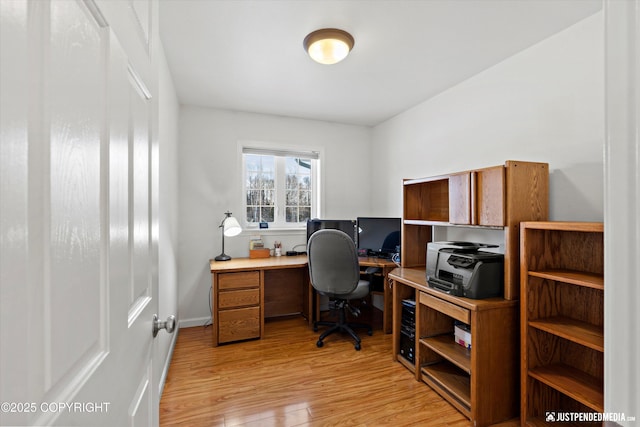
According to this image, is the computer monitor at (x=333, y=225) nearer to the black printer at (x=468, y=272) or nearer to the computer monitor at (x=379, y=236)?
the computer monitor at (x=379, y=236)

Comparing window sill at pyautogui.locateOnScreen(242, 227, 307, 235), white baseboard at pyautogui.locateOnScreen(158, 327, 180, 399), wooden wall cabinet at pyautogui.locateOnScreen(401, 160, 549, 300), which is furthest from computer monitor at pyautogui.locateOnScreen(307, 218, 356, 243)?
white baseboard at pyautogui.locateOnScreen(158, 327, 180, 399)

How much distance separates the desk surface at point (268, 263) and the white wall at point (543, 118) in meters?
1.13

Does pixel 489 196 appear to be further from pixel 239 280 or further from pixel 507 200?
pixel 239 280

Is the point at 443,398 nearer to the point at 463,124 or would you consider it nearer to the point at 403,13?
the point at 463,124

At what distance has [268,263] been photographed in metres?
3.14

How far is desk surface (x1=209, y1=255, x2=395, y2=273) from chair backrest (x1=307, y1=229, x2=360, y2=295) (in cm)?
40

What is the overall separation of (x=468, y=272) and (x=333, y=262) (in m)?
1.20

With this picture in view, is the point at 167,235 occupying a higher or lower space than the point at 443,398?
higher

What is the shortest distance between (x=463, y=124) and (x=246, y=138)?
2429mm

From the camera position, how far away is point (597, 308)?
1669 mm

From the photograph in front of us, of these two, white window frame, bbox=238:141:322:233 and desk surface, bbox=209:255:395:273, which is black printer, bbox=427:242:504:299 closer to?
desk surface, bbox=209:255:395:273

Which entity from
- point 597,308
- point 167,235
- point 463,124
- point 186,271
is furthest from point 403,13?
point 186,271

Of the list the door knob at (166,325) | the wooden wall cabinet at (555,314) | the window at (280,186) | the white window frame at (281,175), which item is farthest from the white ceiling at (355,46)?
the door knob at (166,325)

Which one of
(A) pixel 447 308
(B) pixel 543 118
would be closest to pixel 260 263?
(A) pixel 447 308
